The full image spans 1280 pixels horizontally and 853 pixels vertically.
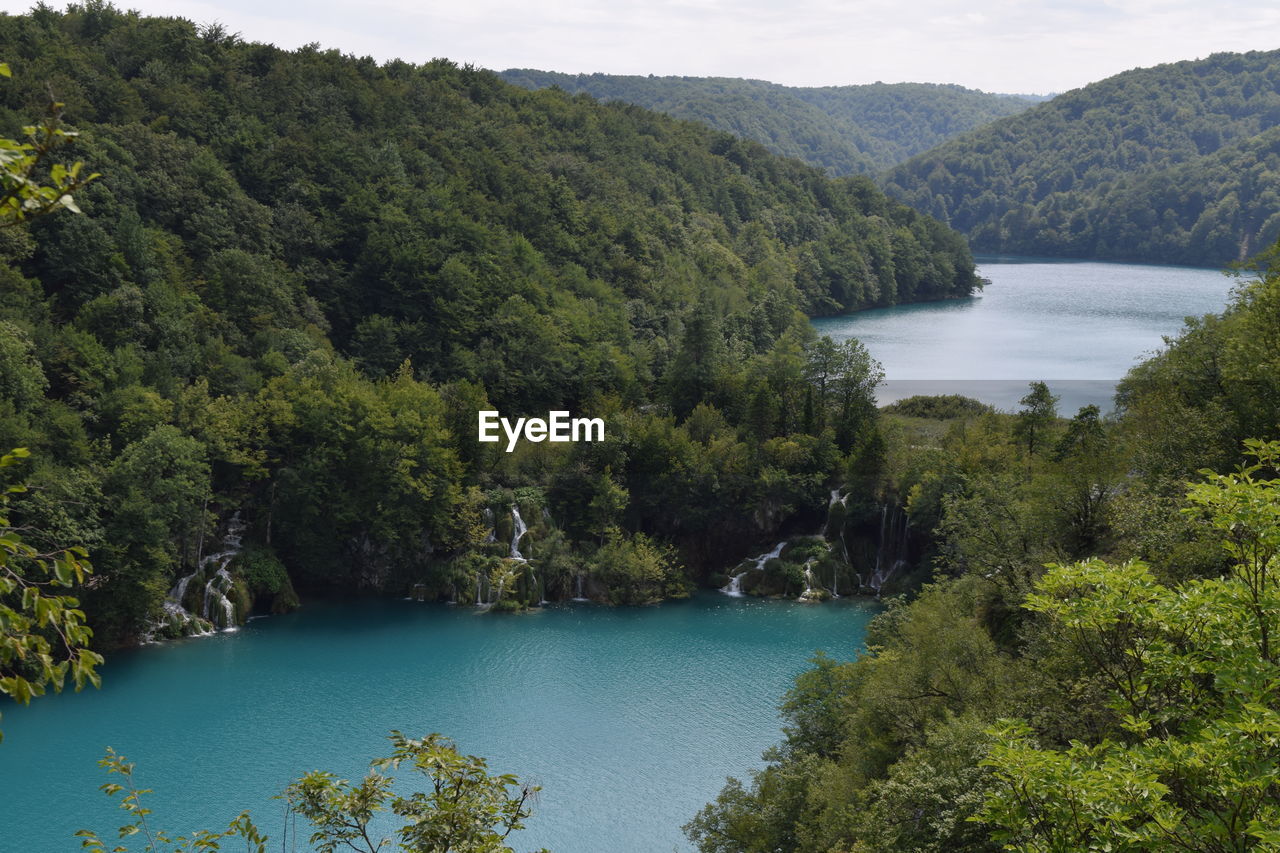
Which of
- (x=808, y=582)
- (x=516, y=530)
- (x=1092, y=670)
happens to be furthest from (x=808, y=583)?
(x=1092, y=670)

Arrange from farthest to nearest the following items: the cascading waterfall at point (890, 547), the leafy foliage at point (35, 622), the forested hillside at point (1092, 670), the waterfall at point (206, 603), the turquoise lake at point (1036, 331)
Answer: the turquoise lake at point (1036, 331) < the cascading waterfall at point (890, 547) < the waterfall at point (206, 603) < the forested hillside at point (1092, 670) < the leafy foliage at point (35, 622)

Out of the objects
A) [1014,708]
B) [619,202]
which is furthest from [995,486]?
[619,202]

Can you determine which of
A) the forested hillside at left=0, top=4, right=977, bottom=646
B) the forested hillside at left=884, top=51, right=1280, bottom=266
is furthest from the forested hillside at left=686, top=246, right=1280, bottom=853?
the forested hillside at left=884, top=51, right=1280, bottom=266

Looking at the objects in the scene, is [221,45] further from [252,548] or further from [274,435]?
[252,548]

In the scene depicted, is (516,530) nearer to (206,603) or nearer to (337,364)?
(337,364)

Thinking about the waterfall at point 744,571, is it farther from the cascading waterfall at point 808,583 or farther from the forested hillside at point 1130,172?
the forested hillside at point 1130,172

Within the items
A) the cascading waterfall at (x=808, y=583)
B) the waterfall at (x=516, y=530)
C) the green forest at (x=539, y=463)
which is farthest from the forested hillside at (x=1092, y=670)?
the waterfall at (x=516, y=530)

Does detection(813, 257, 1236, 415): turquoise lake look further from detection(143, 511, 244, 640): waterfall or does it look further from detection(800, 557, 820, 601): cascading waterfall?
detection(143, 511, 244, 640): waterfall
